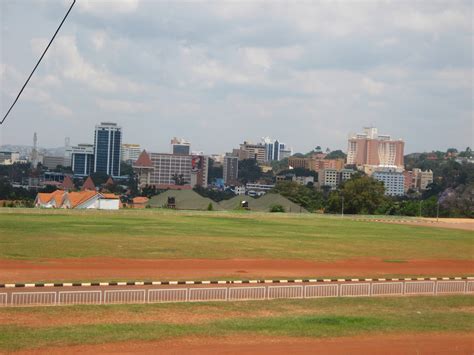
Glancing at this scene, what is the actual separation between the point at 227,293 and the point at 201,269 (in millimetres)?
8744

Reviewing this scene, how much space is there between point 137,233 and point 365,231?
22.8m

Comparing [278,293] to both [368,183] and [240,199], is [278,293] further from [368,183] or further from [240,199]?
[240,199]

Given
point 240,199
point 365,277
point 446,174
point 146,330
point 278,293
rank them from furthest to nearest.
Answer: point 446,174 → point 240,199 → point 365,277 → point 278,293 → point 146,330

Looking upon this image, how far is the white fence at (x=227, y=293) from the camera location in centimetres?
1842

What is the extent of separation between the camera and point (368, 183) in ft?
349

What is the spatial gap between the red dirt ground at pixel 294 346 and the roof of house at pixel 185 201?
88406mm

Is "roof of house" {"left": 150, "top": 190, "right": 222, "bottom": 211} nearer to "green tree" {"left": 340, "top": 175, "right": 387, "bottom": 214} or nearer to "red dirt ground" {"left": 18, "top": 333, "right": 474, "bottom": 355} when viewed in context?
"green tree" {"left": 340, "top": 175, "right": 387, "bottom": 214}

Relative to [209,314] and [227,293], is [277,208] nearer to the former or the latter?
Answer: [227,293]

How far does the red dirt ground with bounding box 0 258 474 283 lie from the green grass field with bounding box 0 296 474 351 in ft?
21.6

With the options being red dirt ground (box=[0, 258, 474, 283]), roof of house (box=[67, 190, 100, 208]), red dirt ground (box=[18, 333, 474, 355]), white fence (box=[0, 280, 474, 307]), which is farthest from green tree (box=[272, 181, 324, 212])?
red dirt ground (box=[18, 333, 474, 355])

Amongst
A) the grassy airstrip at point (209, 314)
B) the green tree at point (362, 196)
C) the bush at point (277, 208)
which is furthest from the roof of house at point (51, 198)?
the grassy airstrip at point (209, 314)

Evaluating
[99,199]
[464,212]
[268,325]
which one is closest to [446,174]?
[464,212]

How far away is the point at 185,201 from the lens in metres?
108

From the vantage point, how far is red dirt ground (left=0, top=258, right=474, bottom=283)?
1001 inches
